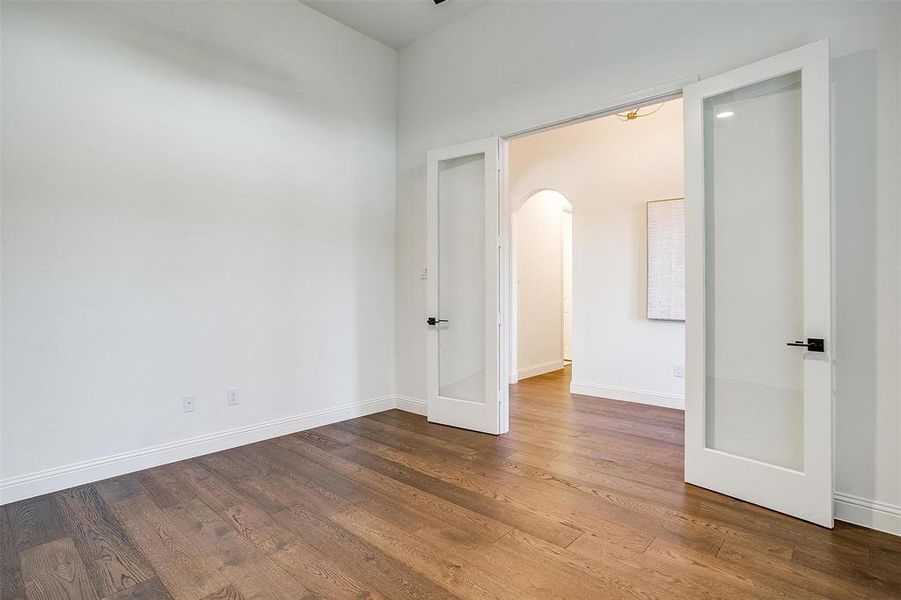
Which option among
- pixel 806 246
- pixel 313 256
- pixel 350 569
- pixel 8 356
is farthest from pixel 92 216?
pixel 806 246

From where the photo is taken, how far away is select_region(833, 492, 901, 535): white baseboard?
7.02 feet

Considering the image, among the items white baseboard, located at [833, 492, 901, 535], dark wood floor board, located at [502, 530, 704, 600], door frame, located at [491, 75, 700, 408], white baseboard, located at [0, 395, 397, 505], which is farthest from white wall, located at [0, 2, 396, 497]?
white baseboard, located at [833, 492, 901, 535]

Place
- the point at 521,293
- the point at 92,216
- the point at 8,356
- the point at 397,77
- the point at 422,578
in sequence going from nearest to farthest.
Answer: the point at 422,578 < the point at 8,356 < the point at 92,216 < the point at 397,77 < the point at 521,293

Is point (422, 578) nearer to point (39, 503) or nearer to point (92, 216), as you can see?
point (39, 503)

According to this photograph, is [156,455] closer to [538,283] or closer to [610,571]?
[610,571]

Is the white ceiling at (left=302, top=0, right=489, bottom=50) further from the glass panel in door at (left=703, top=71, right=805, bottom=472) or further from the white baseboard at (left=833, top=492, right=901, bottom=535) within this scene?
the white baseboard at (left=833, top=492, right=901, bottom=535)

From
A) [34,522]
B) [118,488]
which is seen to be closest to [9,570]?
[34,522]

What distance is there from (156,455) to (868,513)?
13.5 ft

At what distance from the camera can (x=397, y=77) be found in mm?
4598

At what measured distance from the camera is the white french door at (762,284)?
7.23 ft

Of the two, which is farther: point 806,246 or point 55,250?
point 55,250

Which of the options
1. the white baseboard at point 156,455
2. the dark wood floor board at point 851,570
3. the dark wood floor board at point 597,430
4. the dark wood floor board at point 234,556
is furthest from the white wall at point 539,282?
the dark wood floor board at point 234,556

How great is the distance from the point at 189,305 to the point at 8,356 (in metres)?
0.96

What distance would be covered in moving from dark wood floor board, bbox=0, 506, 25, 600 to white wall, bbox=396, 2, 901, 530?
3728 mm
